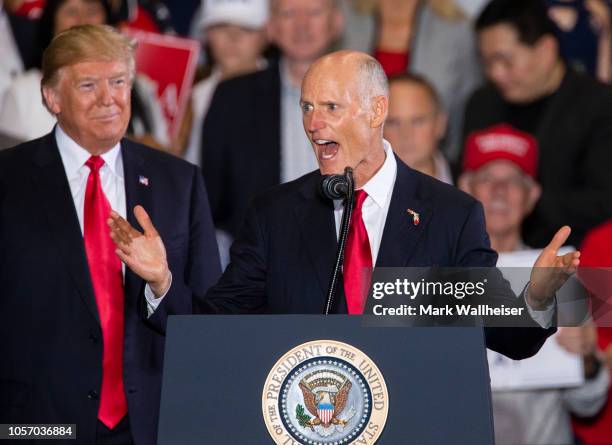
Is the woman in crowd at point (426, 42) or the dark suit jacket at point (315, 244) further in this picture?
the woman in crowd at point (426, 42)

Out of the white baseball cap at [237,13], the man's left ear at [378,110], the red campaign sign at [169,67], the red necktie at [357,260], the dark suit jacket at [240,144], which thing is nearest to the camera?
the red necktie at [357,260]

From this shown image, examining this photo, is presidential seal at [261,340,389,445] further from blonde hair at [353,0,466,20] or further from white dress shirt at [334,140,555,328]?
blonde hair at [353,0,466,20]

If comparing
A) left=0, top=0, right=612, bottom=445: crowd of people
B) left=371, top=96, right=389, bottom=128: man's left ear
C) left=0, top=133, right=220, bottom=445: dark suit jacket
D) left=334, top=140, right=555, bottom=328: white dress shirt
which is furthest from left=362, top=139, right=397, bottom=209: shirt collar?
left=0, top=0, right=612, bottom=445: crowd of people

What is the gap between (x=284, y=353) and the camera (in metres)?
2.30

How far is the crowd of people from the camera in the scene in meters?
4.52

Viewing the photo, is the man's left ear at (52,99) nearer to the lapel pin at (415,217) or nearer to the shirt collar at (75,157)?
the shirt collar at (75,157)

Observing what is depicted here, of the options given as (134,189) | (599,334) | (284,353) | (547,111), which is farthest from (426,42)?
(284,353)

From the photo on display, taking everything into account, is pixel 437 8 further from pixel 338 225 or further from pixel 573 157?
pixel 338 225

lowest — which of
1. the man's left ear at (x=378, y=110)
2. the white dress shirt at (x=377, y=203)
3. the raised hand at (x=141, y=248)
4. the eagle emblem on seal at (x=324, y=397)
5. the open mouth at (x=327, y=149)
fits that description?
the eagle emblem on seal at (x=324, y=397)

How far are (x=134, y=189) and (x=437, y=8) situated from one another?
8.95 feet

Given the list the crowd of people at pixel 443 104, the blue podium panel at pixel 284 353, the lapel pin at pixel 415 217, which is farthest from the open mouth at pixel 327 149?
the crowd of people at pixel 443 104

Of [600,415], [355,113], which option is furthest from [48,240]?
[600,415]

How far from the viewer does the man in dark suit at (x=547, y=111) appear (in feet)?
16.0

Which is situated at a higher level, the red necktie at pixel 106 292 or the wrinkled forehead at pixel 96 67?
the wrinkled forehead at pixel 96 67
